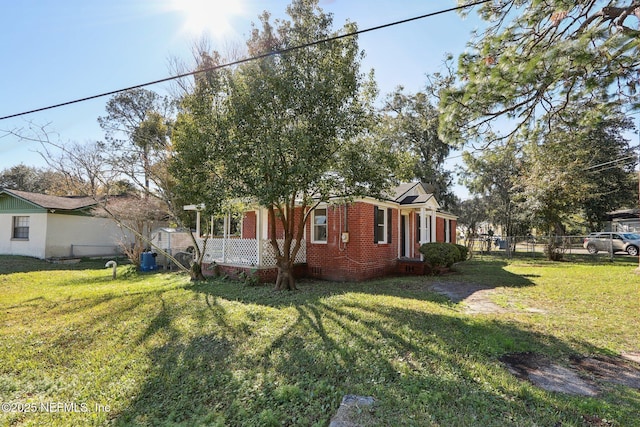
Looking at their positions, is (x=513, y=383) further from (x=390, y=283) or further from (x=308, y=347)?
(x=390, y=283)

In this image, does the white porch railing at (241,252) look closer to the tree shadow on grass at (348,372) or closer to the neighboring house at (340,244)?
the neighboring house at (340,244)

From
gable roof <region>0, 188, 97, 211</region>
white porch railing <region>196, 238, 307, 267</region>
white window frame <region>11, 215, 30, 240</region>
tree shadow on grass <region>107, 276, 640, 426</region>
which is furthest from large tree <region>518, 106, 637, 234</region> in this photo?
white window frame <region>11, 215, 30, 240</region>

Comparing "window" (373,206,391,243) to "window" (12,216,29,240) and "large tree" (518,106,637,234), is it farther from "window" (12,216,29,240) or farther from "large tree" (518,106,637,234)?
"window" (12,216,29,240)

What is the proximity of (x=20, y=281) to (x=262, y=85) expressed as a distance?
35.5 feet

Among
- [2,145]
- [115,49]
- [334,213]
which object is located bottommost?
[334,213]

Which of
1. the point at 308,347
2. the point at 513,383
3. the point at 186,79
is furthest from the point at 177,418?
the point at 186,79

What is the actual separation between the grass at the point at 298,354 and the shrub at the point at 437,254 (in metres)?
2.97

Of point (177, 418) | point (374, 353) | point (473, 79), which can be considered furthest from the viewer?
point (473, 79)

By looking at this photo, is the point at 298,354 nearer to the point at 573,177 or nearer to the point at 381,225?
the point at 381,225

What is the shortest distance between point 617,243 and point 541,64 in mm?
22013

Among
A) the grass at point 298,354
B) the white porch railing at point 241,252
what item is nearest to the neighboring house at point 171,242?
the white porch railing at point 241,252

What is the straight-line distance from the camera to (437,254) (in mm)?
11242

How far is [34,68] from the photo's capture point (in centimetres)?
839

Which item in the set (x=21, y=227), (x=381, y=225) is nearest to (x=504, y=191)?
(x=381, y=225)
